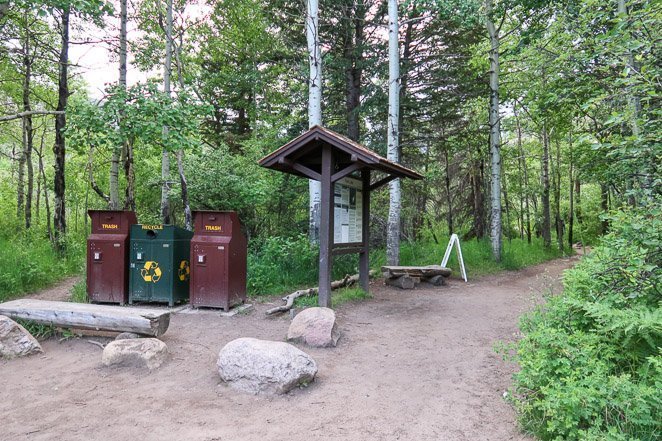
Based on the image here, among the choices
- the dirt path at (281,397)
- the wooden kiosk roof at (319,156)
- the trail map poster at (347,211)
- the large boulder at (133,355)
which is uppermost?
the wooden kiosk roof at (319,156)

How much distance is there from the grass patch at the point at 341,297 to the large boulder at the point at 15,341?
386 centimetres

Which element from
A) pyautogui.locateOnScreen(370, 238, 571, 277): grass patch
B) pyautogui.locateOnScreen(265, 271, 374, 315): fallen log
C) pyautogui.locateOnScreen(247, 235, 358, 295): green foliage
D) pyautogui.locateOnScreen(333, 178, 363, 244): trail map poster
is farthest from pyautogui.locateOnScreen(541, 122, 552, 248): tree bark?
pyautogui.locateOnScreen(333, 178, 363, 244): trail map poster

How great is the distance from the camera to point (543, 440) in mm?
2793

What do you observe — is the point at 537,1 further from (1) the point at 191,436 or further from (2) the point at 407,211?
(1) the point at 191,436

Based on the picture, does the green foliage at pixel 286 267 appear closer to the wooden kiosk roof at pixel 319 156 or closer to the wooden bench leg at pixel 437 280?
the wooden bench leg at pixel 437 280

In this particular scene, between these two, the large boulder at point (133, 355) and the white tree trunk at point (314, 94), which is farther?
the white tree trunk at point (314, 94)

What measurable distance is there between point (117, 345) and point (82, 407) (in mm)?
1114

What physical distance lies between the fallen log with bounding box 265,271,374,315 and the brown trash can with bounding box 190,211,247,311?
91 cm

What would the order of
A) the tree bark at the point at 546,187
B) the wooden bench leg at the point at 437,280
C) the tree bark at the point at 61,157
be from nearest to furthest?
1. the wooden bench leg at the point at 437,280
2. the tree bark at the point at 61,157
3. the tree bark at the point at 546,187

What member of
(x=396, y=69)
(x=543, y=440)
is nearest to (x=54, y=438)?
(x=543, y=440)

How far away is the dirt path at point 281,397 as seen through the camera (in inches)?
125

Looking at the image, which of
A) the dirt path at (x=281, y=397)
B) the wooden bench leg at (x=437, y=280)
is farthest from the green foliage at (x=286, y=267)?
the dirt path at (x=281, y=397)

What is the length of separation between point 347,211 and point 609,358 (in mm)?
5390

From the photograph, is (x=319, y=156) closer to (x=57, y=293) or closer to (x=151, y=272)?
(x=151, y=272)
